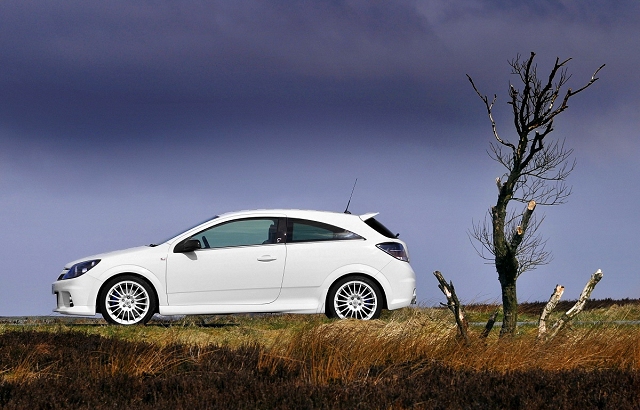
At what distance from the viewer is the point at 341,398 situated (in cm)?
731

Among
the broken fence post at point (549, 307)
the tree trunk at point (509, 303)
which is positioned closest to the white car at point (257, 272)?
the tree trunk at point (509, 303)

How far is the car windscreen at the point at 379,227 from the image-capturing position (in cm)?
1435

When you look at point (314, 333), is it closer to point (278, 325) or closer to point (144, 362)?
point (144, 362)

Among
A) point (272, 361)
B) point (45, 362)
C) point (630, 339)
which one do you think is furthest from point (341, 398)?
point (630, 339)

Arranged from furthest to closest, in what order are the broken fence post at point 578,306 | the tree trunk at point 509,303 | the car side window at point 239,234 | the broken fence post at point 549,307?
1. the car side window at point 239,234
2. the tree trunk at point 509,303
3. the broken fence post at point 549,307
4. the broken fence post at point 578,306

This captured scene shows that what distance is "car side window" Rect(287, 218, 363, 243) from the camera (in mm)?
14117

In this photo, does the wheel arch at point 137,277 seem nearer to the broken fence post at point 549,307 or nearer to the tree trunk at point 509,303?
the tree trunk at point 509,303

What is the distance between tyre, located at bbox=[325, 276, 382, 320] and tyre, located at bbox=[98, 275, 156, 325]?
3.22 meters

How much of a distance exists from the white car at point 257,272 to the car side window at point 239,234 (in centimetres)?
2

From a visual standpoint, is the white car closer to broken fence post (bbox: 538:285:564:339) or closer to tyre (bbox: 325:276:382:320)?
tyre (bbox: 325:276:382:320)

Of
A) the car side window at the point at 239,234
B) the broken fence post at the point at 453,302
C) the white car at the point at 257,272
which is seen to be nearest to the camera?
the broken fence post at the point at 453,302

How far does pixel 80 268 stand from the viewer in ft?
47.2

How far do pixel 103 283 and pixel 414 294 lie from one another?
5.59 meters

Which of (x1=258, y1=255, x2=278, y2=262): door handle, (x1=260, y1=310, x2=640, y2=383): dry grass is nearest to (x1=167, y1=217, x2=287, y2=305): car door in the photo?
(x1=258, y1=255, x2=278, y2=262): door handle
